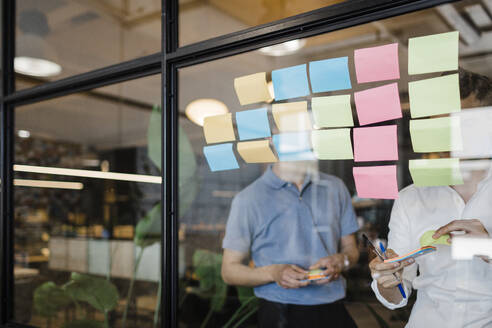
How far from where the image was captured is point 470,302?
1.15 m

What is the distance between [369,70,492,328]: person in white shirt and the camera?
3.73 ft

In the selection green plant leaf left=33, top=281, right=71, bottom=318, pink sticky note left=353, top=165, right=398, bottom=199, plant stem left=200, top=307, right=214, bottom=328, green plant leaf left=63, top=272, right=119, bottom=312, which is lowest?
plant stem left=200, top=307, right=214, bottom=328

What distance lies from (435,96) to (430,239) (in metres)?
0.41

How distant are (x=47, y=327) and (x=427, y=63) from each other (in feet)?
7.27

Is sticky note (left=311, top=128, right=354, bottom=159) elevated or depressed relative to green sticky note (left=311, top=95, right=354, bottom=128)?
depressed

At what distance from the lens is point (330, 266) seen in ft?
5.91

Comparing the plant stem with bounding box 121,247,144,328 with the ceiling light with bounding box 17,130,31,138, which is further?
the ceiling light with bounding box 17,130,31,138

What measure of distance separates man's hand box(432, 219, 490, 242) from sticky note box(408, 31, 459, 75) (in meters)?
0.43

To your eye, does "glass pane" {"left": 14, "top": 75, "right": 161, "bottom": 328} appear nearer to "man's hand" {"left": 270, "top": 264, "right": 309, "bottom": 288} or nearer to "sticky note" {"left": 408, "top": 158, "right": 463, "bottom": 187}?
"man's hand" {"left": 270, "top": 264, "right": 309, "bottom": 288}

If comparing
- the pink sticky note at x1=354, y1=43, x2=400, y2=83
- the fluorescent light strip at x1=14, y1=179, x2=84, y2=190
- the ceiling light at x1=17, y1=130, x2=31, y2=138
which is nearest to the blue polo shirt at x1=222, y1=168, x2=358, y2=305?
the pink sticky note at x1=354, y1=43, x2=400, y2=83

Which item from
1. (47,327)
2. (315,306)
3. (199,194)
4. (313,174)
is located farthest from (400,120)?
(47,327)

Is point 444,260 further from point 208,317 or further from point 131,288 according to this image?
point 131,288

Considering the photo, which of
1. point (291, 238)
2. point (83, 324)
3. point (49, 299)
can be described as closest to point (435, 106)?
point (291, 238)

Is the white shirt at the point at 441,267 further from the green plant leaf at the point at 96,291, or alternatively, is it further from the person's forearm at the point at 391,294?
the green plant leaf at the point at 96,291
